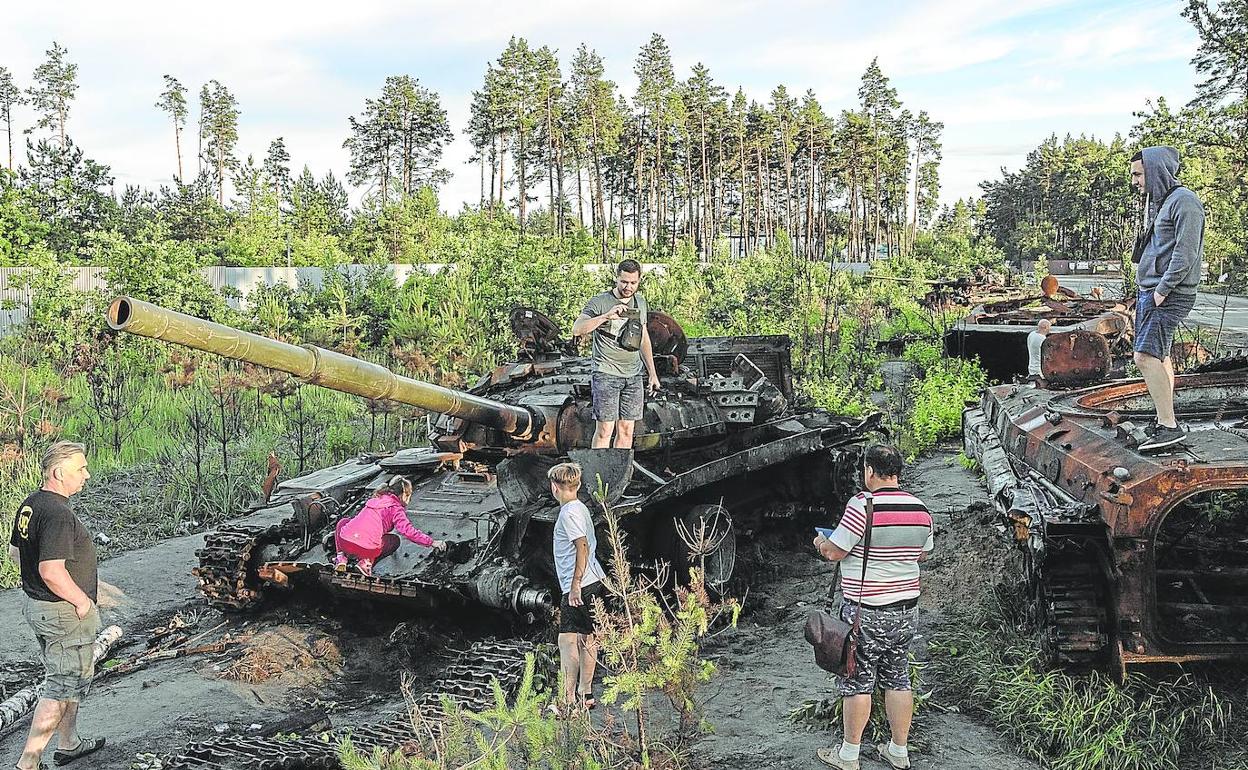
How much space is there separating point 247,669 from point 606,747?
3.28m

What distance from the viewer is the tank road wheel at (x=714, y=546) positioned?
26.3 feet

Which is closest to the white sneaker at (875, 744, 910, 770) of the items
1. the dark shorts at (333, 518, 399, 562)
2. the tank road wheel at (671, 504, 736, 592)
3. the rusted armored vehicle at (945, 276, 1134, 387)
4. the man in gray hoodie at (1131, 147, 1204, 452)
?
the man in gray hoodie at (1131, 147, 1204, 452)

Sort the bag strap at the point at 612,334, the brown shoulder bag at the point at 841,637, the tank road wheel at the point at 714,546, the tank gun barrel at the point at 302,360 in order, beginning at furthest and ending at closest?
the tank road wheel at the point at 714,546 < the bag strap at the point at 612,334 < the brown shoulder bag at the point at 841,637 < the tank gun barrel at the point at 302,360

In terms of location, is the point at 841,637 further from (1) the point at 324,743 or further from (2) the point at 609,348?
(2) the point at 609,348

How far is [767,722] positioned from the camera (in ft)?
18.6

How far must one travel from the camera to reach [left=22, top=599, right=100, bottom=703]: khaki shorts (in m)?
5.21

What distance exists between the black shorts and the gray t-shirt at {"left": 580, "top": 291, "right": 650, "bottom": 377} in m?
2.24

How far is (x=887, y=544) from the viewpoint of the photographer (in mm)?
4707

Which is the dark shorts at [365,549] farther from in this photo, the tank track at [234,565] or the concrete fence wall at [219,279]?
the concrete fence wall at [219,279]

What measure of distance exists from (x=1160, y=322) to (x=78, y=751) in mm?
6518

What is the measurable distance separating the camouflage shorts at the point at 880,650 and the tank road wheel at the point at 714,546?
3058mm

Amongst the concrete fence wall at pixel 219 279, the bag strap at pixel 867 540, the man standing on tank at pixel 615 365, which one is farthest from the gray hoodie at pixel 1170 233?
the concrete fence wall at pixel 219 279

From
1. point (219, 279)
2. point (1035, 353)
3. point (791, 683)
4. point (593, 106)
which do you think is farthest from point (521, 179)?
point (791, 683)

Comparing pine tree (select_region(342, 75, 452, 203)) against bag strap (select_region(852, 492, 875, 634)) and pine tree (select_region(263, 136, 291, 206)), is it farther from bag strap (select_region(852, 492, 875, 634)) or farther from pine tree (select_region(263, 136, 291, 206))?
bag strap (select_region(852, 492, 875, 634))
